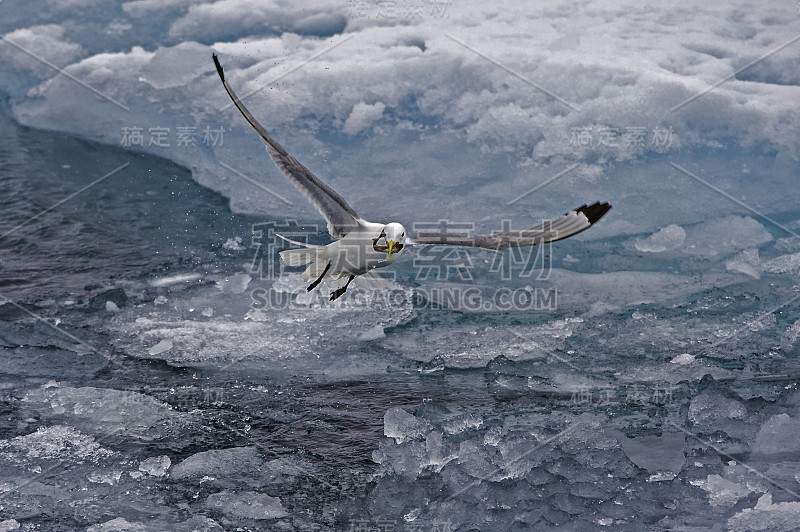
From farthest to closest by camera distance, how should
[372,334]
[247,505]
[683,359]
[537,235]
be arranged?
[372,334] → [683,359] → [537,235] → [247,505]

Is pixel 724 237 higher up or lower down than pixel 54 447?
lower down

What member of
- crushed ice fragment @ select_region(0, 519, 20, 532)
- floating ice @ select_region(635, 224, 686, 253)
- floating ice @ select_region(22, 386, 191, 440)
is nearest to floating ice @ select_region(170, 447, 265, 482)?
floating ice @ select_region(22, 386, 191, 440)

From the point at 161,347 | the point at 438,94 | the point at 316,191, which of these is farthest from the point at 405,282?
the point at 438,94

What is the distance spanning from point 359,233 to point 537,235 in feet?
3.61

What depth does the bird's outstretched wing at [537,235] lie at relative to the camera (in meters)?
4.62

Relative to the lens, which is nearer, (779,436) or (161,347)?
(779,436)

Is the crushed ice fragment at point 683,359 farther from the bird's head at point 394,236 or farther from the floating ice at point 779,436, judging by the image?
the bird's head at point 394,236

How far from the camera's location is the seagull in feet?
15.2

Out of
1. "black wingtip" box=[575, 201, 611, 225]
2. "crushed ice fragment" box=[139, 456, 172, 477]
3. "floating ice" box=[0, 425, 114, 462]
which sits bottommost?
"crushed ice fragment" box=[139, 456, 172, 477]

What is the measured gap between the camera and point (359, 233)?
499cm

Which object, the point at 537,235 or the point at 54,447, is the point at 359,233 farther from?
the point at 54,447

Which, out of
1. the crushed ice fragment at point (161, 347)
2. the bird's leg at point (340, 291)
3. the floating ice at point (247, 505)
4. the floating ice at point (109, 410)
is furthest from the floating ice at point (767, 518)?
the crushed ice fragment at point (161, 347)

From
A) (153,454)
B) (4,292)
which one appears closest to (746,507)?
(153,454)

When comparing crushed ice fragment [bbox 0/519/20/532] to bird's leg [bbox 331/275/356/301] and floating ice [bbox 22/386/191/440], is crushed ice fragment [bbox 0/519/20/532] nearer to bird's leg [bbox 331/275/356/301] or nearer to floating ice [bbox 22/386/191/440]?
floating ice [bbox 22/386/191/440]
